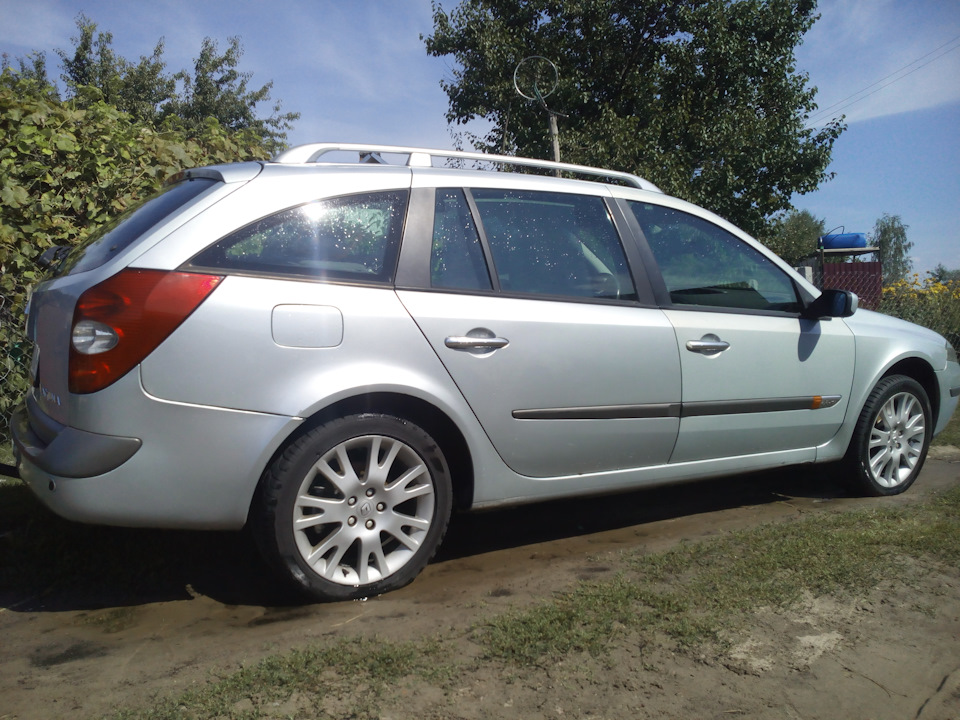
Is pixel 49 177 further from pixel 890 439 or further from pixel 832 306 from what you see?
pixel 890 439

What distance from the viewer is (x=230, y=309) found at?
280 cm

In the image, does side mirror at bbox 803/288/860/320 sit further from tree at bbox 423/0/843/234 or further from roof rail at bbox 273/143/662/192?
tree at bbox 423/0/843/234

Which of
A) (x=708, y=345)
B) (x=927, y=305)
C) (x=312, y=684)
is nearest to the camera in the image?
(x=312, y=684)

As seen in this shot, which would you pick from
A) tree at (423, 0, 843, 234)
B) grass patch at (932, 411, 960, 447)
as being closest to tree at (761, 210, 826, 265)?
tree at (423, 0, 843, 234)

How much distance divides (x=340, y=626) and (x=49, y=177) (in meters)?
4.02

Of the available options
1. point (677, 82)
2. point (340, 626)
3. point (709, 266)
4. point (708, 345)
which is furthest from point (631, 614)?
point (677, 82)

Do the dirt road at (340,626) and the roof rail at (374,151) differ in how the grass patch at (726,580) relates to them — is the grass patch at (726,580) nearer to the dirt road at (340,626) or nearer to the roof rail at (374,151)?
the dirt road at (340,626)

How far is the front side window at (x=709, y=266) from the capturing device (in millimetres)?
4008

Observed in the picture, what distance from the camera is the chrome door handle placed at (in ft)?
10.5

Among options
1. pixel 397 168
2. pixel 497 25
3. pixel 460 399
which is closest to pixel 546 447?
pixel 460 399

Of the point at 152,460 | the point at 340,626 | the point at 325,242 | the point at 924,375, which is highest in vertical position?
the point at 325,242

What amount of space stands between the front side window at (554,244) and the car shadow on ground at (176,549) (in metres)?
1.23

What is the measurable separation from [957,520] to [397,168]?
3.23m

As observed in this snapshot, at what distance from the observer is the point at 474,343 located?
325 cm
